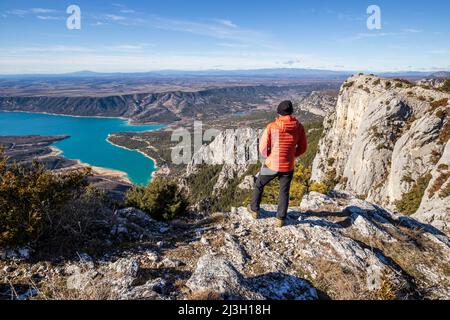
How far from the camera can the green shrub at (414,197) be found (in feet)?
93.3

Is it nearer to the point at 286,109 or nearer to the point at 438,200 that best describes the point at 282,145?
the point at 286,109

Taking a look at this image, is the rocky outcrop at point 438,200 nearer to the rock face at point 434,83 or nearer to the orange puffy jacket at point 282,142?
the orange puffy jacket at point 282,142

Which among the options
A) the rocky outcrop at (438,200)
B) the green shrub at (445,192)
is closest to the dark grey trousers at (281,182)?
the rocky outcrop at (438,200)

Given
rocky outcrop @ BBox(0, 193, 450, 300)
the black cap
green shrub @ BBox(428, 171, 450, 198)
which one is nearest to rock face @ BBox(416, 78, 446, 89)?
green shrub @ BBox(428, 171, 450, 198)

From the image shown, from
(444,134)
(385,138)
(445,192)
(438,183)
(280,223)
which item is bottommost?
(445,192)

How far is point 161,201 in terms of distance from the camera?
17359 mm

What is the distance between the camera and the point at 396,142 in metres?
40.6

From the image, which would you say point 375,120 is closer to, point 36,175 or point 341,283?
point 341,283

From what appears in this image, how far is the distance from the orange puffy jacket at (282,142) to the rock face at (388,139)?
1785cm

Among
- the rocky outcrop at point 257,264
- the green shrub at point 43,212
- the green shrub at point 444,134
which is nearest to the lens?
the rocky outcrop at point 257,264

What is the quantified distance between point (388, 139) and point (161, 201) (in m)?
37.1

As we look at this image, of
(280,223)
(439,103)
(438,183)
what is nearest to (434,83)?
(439,103)

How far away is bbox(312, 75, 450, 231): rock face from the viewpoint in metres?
33.2
